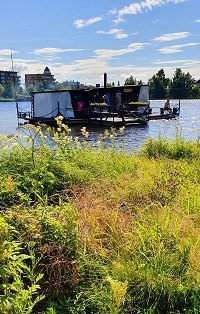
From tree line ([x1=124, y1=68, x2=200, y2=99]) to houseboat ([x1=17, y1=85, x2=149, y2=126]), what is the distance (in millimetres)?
65742

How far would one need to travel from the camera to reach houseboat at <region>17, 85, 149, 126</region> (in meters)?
30.9

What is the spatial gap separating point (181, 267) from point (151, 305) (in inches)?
14.9

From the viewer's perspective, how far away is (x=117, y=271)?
2.52m

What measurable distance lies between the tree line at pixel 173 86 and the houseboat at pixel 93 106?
65742 mm

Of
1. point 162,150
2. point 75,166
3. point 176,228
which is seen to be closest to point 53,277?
point 176,228

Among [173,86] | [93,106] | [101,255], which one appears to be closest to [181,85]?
[173,86]

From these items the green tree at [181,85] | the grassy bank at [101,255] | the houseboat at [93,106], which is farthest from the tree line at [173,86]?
the grassy bank at [101,255]

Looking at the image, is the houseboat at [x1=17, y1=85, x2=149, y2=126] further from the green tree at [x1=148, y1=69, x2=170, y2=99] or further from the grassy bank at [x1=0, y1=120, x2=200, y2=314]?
the green tree at [x1=148, y1=69, x2=170, y2=99]

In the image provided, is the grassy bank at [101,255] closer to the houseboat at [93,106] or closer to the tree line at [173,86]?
the houseboat at [93,106]

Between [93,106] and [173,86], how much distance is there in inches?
2964

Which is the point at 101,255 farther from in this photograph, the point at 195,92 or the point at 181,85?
the point at 195,92

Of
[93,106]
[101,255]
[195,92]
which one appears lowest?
[101,255]

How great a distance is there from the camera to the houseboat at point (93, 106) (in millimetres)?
30891

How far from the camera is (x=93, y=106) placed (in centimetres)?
3155
